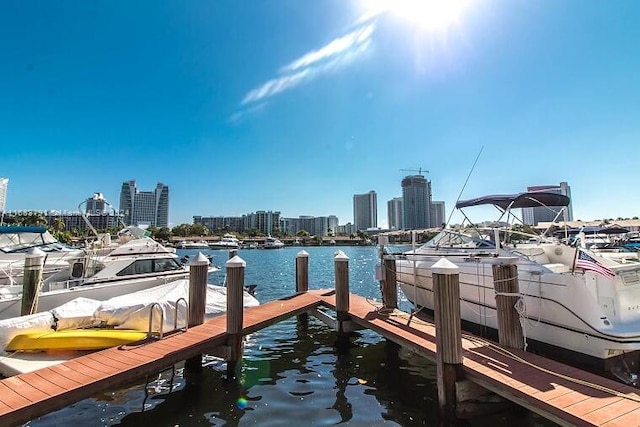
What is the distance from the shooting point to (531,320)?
740cm

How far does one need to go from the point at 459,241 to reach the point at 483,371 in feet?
20.3

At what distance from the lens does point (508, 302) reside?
6336 millimetres

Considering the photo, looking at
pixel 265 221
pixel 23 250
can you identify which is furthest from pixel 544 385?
pixel 265 221

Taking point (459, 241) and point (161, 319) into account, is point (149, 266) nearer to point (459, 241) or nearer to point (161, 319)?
point (161, 319)

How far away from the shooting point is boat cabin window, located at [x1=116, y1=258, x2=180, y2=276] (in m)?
13.3

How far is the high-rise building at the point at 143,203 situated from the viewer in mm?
60344

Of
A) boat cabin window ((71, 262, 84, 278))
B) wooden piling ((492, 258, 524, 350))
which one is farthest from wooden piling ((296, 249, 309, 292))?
boat cabin window ((71, 262, 84, 278))

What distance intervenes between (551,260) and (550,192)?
1.69m

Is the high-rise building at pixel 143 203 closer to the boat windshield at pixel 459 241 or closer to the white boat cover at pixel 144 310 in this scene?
the white boat cover at pixel 144 310

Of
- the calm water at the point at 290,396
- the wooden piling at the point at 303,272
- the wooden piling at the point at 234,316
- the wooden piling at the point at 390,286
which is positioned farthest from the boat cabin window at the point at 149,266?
the wooden piling at the point at 390,286

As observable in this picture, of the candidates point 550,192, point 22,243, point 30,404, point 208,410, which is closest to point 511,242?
point 550,192

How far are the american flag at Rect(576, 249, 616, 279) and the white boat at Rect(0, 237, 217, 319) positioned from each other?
12.3 m

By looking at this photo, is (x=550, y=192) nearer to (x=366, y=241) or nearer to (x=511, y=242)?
(x=511, y=242)

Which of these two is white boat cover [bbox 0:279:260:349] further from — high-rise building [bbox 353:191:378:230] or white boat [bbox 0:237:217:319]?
high-rise building [bbox 353:191:378:230]
